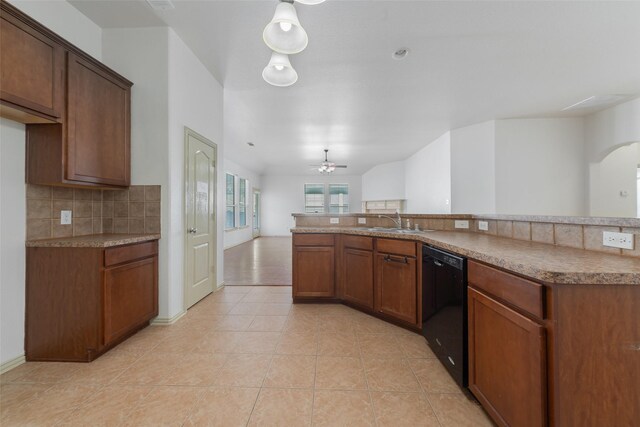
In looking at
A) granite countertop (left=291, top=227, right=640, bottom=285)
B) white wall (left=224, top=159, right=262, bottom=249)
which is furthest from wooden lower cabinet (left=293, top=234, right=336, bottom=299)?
white wall (left=224, top=159, right=262, bottom=249)

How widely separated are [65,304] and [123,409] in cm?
99

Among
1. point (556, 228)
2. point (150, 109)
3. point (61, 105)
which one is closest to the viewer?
point (556, 228)

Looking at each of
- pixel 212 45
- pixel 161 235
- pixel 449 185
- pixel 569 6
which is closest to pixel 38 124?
pixel 161 235

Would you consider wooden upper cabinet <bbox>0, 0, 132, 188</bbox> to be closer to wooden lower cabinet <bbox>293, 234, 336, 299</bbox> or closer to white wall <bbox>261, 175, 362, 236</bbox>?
wooden lower cabinet <bbox>293, 234, 336, 299</bbox>

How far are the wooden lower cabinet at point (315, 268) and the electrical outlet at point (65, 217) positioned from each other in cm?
210

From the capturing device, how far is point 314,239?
3.00 m

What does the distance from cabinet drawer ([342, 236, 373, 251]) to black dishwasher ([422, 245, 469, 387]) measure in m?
0.66

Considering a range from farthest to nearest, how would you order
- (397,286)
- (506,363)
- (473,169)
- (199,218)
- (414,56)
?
(473,169) < (199,218) < (414,56) < (397,286) < (506,363)

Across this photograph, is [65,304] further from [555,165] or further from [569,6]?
[555,165]

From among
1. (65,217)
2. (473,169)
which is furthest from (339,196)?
(65,217)

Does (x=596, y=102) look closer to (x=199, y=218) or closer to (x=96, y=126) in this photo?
(x=199, y=218)

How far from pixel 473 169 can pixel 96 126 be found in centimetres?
605

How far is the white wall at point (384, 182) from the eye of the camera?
882 centimetres

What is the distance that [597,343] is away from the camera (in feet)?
3.05
